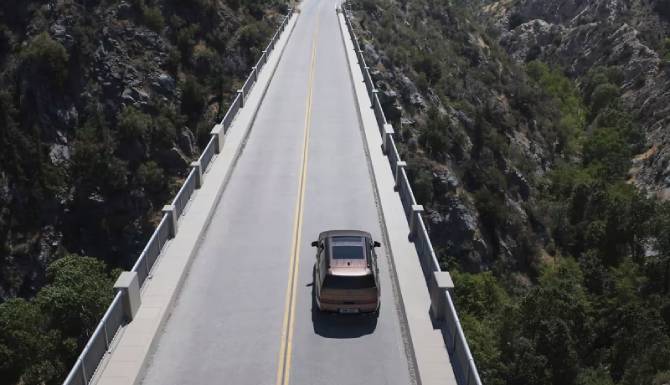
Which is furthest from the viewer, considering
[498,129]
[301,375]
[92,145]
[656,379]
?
[498,129]

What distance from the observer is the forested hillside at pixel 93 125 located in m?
39.1

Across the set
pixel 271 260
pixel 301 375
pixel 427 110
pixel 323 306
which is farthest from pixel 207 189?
pixel 427 110

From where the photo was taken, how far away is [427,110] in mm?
57438

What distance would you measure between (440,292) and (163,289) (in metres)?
8.07

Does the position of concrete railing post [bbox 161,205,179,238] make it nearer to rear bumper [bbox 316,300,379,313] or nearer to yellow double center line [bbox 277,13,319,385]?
yellow double center line [bbox 277,13,319,385]

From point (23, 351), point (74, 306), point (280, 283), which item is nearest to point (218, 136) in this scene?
point (74, 306)

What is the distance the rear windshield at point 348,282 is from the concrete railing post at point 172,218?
6798 mm

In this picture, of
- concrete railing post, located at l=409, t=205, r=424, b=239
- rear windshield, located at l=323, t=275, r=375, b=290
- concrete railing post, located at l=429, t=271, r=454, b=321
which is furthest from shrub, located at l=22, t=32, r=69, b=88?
concrete railing post, located at l=429, t=271, r=454, b=321

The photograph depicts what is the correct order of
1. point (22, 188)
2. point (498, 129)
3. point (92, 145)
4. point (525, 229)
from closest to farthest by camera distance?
1. point (22, 188)
2. point (92, 145)
3. point (525, 229)
4. point (498, 129)

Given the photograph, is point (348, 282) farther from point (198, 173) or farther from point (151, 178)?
point (151, 178)

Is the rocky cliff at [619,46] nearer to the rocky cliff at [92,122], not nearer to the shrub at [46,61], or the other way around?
the rocky cliff at [92,122]

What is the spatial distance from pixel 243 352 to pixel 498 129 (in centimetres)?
5400

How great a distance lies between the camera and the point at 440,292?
1638cm

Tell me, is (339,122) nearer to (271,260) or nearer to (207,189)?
(207,189)
